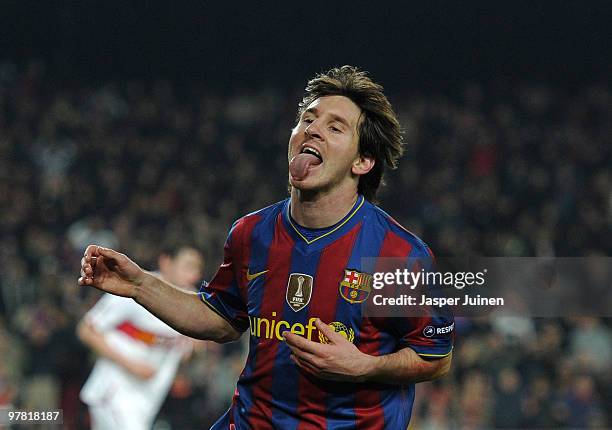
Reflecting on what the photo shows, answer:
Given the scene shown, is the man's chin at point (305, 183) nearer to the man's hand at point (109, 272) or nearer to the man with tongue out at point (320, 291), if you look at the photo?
the man with tongue out at point (320, 291)

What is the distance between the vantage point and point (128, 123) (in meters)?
14.4

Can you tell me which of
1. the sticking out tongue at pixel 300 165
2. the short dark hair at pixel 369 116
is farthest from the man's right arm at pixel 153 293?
the short dark hair at pixel 369 116

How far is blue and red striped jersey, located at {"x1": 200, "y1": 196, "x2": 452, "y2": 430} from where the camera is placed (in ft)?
9.92

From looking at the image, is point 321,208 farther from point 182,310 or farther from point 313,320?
point 182,310

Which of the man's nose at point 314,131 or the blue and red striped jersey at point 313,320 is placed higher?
the man's nose at point 314,131

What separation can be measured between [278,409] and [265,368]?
14 cm

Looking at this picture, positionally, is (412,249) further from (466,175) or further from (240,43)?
(240,43)

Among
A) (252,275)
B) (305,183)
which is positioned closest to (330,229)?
(305,183)

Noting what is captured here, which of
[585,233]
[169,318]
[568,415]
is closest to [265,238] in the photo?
[169,318]

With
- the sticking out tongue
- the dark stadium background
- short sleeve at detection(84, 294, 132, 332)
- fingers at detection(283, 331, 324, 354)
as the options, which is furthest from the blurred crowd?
fingers at detection(283, 331, 324, 354)

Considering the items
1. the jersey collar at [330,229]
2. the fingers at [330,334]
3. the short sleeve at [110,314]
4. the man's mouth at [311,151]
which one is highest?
the short sleeve at [110,314]

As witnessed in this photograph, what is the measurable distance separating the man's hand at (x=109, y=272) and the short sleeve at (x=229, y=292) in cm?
32

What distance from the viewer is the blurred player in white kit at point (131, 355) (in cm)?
592

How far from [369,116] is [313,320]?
2.54 ft
